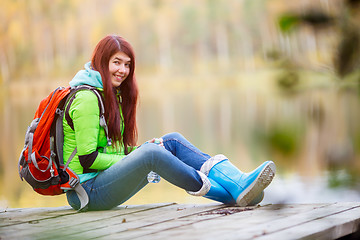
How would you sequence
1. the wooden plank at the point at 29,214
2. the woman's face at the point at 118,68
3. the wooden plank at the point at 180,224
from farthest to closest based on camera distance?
the woman's face at the point at 118,68 < the wooden plank at the point at 29,214 < the wooden plank at the point at 180,224

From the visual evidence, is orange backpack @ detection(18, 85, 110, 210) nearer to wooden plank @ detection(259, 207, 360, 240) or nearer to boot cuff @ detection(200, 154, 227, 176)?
boot cuff @ detection(200, 154, 227, 176)

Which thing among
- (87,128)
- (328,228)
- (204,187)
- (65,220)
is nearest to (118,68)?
(87,128)

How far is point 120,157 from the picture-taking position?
7.67 feet

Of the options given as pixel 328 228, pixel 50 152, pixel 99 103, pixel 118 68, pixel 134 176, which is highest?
pixel 118 68

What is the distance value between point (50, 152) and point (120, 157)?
0.87 ft

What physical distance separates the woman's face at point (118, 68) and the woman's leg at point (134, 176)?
0.32 m

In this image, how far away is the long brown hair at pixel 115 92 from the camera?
2.32m

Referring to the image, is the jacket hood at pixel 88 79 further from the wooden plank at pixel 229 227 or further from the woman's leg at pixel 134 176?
Result: the wooden plank at pixel 229 227

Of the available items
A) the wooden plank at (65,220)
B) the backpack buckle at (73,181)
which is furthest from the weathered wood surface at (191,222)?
the backpack buckle at (73,181)

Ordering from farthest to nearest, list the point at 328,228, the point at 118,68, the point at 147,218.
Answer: the point at 118,68
the point at 147,218
the point at 328,228

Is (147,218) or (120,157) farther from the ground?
(120,157)

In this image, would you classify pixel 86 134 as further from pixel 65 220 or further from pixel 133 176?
pixel 65 220

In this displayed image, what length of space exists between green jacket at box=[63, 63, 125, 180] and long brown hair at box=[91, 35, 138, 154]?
4 centimetres

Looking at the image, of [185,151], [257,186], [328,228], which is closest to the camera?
[328,228]
